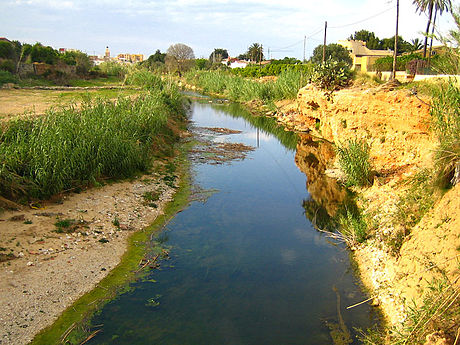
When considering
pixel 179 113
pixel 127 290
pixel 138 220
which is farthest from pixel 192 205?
pixel 179 113

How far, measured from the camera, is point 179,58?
74.1 meters

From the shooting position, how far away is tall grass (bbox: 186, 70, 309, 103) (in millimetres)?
30250

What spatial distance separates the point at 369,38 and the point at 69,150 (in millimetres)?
82008

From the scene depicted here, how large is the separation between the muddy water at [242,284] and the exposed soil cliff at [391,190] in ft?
1.54

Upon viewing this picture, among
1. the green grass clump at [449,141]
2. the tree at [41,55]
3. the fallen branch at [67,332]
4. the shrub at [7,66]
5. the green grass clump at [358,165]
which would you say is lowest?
the fallen branch at [67,332]

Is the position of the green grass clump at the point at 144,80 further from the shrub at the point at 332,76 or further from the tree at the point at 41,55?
the shrub at the point at 332,76

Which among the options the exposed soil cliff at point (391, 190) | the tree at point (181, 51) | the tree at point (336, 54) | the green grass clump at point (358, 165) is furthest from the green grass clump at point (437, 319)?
the tree at point (181, 51)

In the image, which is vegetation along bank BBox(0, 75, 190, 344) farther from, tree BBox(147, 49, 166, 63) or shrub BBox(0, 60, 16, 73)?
tree BBox(147, 49, 166, 63)

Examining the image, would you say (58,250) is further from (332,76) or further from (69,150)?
(332,76)

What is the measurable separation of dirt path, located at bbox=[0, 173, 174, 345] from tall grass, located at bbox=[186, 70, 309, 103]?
2114 centimetres

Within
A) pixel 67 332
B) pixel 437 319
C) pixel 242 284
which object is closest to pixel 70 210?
pixel 67 332

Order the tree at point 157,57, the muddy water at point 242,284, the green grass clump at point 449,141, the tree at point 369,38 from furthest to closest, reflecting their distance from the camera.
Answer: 1. the tree at point 157,57
2. the tree at point 369,38
3. the green grass clump at point 449,141
4. the muddy water at point 242,284

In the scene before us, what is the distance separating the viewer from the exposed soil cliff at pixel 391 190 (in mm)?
6207

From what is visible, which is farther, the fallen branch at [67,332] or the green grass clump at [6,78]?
the green grass clump at [6,78]
